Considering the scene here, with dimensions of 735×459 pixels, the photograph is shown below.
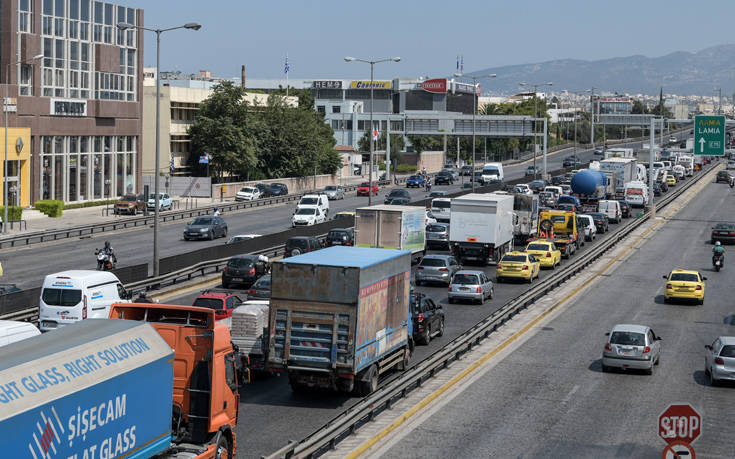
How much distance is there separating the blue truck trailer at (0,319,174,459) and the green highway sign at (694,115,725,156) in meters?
57.5

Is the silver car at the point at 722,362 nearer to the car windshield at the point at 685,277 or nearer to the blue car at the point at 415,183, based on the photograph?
the car windshield at the point at 685,277

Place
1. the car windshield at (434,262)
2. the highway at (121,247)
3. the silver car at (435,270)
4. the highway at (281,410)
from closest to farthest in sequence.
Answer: the highway at (281,410), the silver car at (435,270), the car windshield at (434,262), the highway at (121,247)

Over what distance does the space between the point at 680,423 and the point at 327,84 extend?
560 ft

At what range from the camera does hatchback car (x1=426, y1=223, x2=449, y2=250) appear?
5469cm

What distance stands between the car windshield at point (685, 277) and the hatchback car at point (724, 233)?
70.4 feet

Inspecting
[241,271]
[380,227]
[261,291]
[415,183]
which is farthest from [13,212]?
[415,183]

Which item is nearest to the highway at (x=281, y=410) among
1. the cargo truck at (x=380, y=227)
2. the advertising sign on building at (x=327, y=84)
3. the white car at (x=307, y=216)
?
the cargo truck at (x=380, y=227)

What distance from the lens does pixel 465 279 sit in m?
39.7

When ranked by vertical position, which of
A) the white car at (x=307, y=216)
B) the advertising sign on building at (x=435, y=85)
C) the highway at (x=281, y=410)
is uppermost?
the advertising sign on building at (x=435, y=85)

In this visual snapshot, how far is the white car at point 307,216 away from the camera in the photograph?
211 ft

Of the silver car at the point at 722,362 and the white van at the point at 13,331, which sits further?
the silver car at the point at 722,362

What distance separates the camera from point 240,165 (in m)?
94.6

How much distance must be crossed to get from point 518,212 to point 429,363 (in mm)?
32370

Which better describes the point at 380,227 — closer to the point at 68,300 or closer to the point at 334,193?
the point at 68,300
